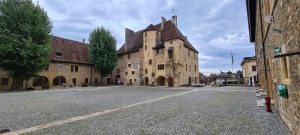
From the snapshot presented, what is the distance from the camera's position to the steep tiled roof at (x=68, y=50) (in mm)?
27984

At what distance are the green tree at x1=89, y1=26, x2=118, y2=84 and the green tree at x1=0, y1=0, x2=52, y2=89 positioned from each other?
32.1 ft

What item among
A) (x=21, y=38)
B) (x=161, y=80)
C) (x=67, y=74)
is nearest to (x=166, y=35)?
(x=161, y=80)

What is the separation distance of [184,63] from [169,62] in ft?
10.5

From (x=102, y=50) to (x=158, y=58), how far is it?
11.7 metres

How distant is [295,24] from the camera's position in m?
2.62

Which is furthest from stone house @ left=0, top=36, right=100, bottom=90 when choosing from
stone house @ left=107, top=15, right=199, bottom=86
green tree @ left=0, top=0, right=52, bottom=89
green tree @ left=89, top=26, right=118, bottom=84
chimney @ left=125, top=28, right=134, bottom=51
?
chimney @ left=125, top=28, right=134, bottom=51

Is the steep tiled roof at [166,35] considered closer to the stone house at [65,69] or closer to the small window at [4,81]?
the stone house at [65,69]

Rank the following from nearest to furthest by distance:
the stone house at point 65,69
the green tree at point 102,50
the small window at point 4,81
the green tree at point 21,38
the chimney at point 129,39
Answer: the green tree at point 21,38 < the small window at point 4,81 < the stone house at point 65,69 < the green tree at point 102,50 < the chimney at point 129,39

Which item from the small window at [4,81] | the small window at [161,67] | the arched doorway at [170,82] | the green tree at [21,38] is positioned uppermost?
the green tree at [21,38]

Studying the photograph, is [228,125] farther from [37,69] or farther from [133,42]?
[133,42]

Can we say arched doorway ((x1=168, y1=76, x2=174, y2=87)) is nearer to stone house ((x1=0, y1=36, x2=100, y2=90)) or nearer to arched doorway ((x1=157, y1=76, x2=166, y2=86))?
arched doorway ((x1=157, y1=76, x2=166, y2=86))

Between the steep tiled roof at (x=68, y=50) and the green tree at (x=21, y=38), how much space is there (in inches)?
275

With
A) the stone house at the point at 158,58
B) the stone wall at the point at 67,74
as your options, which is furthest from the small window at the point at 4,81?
the stone house at the point at 158,58

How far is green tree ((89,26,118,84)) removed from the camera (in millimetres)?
29750
